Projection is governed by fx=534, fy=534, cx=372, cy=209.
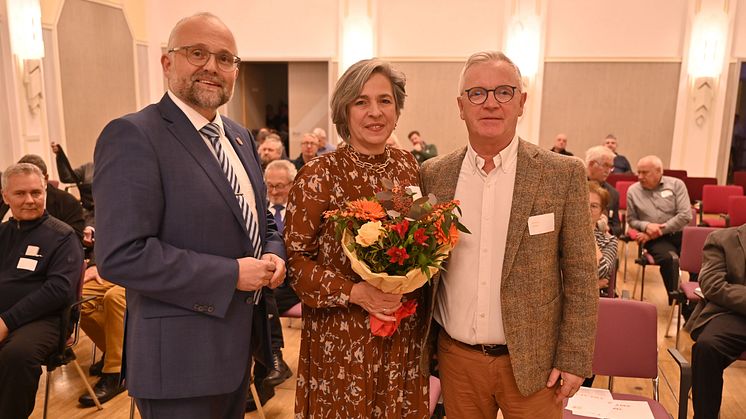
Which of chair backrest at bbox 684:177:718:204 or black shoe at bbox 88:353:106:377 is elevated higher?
chair backrest at bbox 684:177:718:204

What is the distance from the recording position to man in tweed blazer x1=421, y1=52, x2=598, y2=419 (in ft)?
5.56

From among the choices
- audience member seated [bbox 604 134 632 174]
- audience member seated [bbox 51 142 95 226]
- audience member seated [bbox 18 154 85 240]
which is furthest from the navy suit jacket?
audience member seated [bbox 604 134 632 174]

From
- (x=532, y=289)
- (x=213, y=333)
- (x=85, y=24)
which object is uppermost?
(x=85, y=24)

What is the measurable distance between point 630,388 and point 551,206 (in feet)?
8.82

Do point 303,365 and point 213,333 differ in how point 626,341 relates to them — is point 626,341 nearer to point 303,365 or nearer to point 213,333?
point 303,365

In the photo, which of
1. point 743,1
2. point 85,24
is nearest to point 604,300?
point 743,1

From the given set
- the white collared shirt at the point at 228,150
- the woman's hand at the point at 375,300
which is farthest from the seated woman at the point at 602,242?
the white collared shirt at the point at 228,150

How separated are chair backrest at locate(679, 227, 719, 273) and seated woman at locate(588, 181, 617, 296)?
114 cm

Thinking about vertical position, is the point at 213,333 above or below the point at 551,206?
below

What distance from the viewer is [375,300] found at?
1650 millimetres

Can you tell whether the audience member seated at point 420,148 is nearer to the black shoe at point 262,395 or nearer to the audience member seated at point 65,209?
the audience member seated at point 65,209

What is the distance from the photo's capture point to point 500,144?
1771mm

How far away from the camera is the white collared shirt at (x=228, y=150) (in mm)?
1684

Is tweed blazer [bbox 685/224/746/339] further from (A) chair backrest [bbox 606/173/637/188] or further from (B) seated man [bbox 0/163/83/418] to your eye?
(A) chair backrest [bbox 606/173/637/188]
